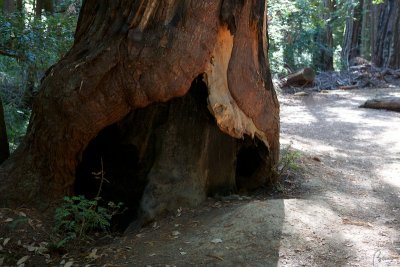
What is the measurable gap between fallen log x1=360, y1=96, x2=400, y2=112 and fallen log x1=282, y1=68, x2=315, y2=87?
3334 mm

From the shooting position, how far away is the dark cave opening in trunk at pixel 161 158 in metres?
4.77

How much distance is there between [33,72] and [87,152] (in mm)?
2400

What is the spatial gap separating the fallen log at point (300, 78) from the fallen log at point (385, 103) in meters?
3.33

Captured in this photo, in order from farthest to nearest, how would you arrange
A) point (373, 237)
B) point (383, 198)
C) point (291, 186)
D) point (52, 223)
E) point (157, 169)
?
point (291, 186) → point (383, 198) → point (157, 169) → point (52, 223) → point (373, 237)

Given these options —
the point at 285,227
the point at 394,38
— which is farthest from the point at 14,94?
the point at 394,38

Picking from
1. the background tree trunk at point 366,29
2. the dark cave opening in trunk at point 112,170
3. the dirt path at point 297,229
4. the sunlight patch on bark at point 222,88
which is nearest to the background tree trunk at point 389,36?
the background tree trunk at point 366,29

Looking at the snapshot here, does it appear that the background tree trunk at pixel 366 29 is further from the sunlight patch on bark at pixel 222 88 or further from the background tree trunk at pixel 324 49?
the sunlight patch on bark at pixel 222 88

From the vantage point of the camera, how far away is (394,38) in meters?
17.4

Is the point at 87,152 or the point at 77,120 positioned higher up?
the point at 77,120

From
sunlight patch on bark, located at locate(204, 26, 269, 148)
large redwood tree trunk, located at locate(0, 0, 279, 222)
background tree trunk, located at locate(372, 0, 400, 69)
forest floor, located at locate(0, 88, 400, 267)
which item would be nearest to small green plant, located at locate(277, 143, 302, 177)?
forest floor, located at locate(0, 88, 400, 267)

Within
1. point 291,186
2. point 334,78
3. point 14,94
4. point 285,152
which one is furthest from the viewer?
point 334,78

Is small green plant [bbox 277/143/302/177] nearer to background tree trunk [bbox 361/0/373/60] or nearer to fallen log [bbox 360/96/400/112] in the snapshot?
fallen log [bbox 360/96/400/112]

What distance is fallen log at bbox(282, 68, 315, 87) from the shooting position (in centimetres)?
1494

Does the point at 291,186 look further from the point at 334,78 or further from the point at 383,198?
the point at 334,78
